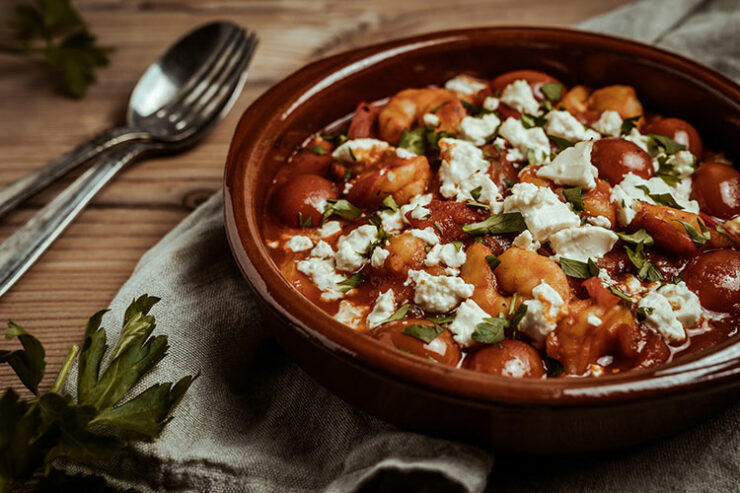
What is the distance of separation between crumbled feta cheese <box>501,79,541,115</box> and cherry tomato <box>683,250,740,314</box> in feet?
2.97

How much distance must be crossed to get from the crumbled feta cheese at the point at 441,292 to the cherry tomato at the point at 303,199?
0.56m

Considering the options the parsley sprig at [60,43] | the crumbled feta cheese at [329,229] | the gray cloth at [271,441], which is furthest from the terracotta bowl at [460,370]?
the parsley sprig at [60,43]

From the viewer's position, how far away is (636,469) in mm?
2137

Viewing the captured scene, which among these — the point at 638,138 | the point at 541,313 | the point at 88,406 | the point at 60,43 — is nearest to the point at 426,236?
the point at 541,313

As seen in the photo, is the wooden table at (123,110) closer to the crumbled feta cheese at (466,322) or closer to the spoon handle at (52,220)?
the spoon handle at (52,220)

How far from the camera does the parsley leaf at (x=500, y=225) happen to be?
2334 millimetres

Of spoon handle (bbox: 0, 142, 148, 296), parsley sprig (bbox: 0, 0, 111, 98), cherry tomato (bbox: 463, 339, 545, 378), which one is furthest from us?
parsley sprig (bbox: 0, 0, 111, 98)

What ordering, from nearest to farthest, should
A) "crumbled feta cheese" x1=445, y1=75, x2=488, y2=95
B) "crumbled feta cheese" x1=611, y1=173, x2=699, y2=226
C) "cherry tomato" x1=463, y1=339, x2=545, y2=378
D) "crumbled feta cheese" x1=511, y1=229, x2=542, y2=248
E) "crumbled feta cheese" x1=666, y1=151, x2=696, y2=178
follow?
"cherry tomato" x1=463, y1=339, x2=545, y2=378, "crumbled feta cheese" x1=511, y1=229, x2=542, y2=248, "crumbled feta cheese" x1=611, y1=173, x2=699, y2=226, "crumbled feta cheese" x1=666, y1=151, x2=696, y2=178, "crumbled feta cheese" x1=445, y1=75, x2=488, y2=95

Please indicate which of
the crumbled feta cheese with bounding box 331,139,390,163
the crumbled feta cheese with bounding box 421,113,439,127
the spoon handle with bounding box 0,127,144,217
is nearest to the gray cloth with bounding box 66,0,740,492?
the crumbled feta cheese with bounding box 331,139,390,163

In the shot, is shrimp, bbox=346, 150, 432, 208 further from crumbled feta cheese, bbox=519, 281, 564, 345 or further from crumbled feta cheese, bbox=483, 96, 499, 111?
crumbled feta cheese, bbox=519, 281, 564, 345

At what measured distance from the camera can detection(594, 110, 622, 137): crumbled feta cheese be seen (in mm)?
2730

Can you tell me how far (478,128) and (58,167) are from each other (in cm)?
174

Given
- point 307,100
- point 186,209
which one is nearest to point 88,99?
point 186,209

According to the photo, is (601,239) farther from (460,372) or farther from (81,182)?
(81,182)
